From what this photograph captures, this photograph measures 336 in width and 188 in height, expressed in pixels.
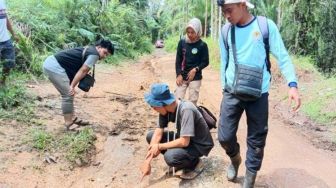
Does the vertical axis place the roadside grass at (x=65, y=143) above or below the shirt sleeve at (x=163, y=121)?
below

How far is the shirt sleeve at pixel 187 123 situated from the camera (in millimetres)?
4348

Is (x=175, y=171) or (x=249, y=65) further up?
(x=249, y=65)

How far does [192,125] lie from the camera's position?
4367mm

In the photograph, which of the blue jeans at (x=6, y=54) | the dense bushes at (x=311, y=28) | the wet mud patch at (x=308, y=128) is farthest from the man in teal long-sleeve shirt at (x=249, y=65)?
the dense bushes at (x=311, y=28)

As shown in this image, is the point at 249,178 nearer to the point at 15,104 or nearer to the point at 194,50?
the point at 194,50

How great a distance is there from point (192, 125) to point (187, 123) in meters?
0.06

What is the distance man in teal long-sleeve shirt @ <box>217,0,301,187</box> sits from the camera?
373 centimetres

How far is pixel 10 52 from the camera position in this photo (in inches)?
278

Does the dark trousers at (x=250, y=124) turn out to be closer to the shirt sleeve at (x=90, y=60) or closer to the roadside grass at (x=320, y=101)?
the shirt sleeve at (x=90, y=60)

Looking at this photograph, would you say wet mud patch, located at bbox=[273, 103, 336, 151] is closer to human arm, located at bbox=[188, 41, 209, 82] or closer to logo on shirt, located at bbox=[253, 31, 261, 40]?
human arm, located at bbox=[188, 41, 209, 82]

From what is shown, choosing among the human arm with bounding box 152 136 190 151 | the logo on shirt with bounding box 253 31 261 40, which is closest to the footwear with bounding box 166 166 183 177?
the human arm with bounding box 152 136 190 151

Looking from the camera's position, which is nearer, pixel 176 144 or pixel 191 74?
pixel 176 144

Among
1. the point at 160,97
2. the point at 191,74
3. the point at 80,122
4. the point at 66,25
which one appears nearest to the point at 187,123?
the point at 160,97

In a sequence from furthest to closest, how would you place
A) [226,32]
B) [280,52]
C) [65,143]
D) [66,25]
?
[66,25]
[65,143]
[226,32]
[280,52]
